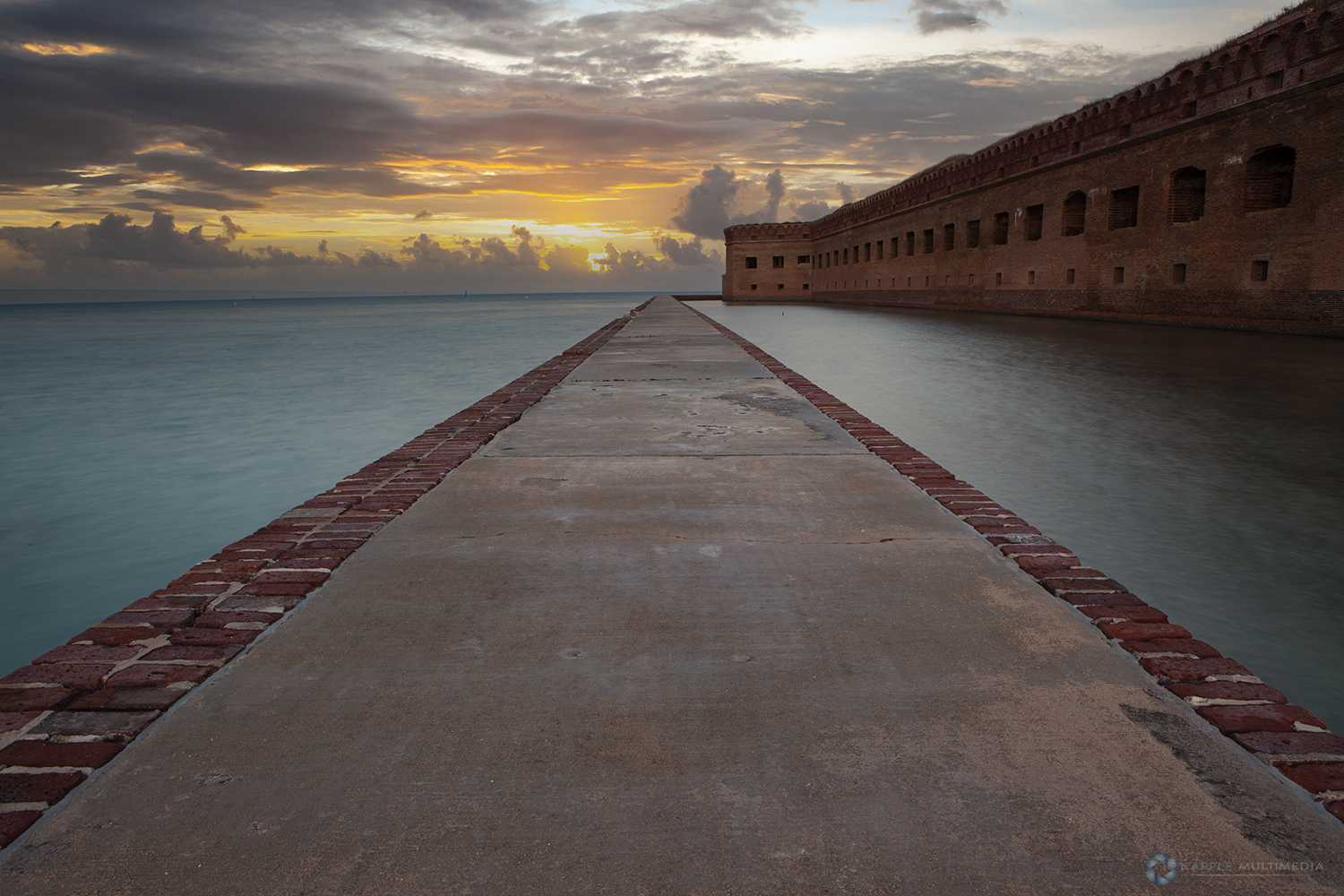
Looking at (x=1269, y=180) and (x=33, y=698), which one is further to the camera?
(x=1269, y=180)

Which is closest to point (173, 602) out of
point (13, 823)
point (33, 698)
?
point (33, 698)

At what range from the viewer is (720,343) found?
43.5 ft

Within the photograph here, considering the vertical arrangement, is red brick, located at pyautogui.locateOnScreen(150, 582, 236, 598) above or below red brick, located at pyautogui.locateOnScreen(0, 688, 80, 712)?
above

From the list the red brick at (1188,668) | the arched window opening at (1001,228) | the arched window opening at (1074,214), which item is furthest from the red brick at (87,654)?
the arched window opening at (1001,228)

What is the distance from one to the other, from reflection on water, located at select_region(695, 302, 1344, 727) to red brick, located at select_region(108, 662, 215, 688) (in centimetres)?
347

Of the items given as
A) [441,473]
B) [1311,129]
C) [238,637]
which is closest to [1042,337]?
[1311,129]

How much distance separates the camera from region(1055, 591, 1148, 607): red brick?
2467mm

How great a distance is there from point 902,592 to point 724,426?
117 inches

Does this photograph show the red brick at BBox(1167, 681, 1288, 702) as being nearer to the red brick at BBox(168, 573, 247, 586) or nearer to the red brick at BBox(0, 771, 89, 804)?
the red brick at BBox(0, 771, 89, 804)

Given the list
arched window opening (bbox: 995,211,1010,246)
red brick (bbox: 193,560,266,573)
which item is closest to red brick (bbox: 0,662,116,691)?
red brick (bbox: 193,560,266,573)

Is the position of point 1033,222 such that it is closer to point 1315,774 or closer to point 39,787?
point 1315,774

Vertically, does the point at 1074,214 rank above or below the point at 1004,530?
above

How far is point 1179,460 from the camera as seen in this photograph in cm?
600

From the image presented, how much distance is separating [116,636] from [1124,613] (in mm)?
3054
